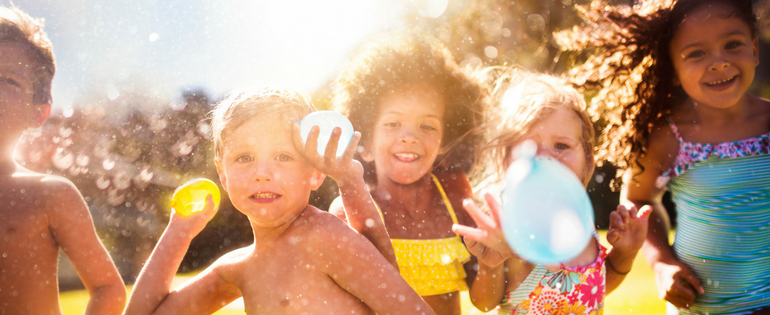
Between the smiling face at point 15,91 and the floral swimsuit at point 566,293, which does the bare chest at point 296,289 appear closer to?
the floral swimsuit at point 566,293

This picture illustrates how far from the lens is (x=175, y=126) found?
619 cm

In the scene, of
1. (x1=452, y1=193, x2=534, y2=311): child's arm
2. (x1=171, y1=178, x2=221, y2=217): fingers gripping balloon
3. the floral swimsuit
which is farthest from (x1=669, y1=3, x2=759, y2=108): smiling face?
(x1=171, y1=178, x2=221, y2=217): fingers gripping balloon

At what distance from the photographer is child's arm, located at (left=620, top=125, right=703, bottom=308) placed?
263 centimetres

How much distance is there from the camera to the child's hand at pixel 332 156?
5.90 feet

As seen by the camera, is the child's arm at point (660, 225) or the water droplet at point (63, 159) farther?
the water droplet at point (63, 159)

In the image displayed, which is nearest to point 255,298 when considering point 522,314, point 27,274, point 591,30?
point 27,274

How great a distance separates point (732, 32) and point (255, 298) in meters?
2.59

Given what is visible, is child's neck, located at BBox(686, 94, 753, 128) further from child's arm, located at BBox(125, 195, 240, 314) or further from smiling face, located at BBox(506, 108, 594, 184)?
child's arm, located at BBox(125, 195, 240, 314)

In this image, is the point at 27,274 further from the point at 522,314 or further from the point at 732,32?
the point at 732,32

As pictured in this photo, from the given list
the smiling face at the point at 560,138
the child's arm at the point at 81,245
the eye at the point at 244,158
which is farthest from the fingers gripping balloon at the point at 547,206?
the child's arm at the point at 81,245

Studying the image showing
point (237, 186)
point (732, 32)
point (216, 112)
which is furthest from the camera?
point (732, 32)

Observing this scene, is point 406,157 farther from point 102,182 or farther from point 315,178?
point 102,182

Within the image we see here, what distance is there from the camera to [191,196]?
7.14ft

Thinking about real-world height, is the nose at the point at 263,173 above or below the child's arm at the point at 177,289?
above
